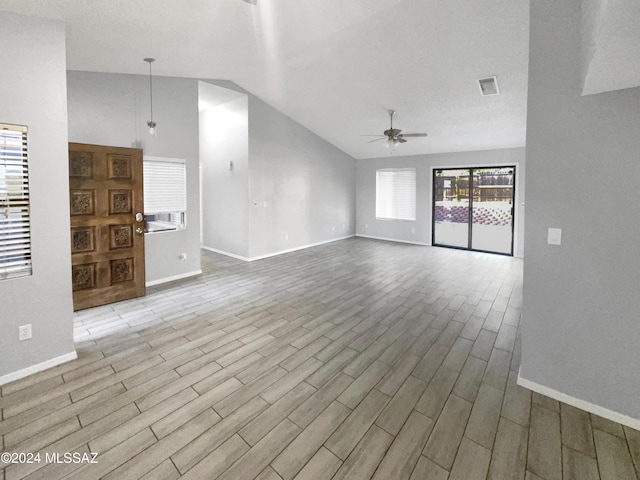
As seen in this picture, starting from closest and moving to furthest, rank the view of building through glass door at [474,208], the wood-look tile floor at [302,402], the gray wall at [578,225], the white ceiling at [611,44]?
the white ceiling at [611,44] → the wood-look tile floor at [302,402] → the gray wall at [578,225] → the view of building through glass door at [474,208]

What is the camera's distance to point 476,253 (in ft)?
24.9

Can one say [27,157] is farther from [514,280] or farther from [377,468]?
[514,280]

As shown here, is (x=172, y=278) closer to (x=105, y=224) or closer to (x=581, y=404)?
(x=105, y=224)

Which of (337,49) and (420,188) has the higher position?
(337,49)

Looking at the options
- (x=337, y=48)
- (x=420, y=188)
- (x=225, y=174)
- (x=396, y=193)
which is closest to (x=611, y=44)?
(x=337, y=48)

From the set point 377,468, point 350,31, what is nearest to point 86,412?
point 377,468

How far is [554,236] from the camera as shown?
2.15m

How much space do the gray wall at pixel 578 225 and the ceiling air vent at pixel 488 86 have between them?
100 inches

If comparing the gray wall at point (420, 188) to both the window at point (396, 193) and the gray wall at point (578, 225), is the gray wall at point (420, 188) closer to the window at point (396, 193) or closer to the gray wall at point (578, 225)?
the window at point (396, 193)

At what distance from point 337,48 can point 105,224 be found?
3933 mm

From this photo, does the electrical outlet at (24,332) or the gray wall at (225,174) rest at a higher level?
the gray wall at (225,174)

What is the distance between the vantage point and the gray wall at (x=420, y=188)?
7.07 meters

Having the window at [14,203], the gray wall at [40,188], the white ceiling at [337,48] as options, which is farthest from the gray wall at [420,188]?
the window at [14,203]

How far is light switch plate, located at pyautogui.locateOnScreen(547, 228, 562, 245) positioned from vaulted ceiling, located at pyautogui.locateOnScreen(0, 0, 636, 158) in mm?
2436
